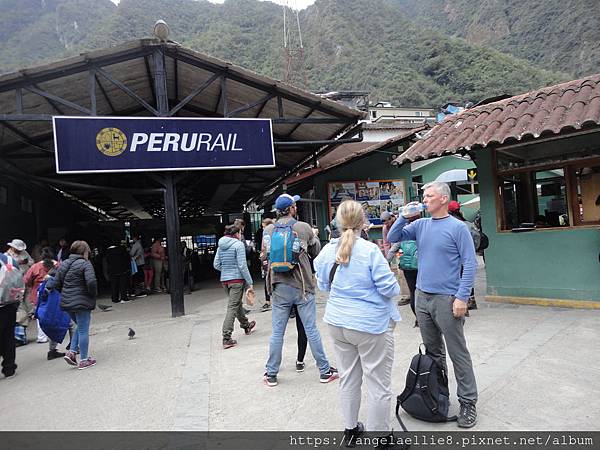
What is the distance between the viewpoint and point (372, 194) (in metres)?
12.9

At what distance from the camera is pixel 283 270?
13.8 ft

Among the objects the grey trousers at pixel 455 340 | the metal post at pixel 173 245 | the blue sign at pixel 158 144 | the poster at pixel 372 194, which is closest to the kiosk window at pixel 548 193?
the blue sign at pixel 158 144

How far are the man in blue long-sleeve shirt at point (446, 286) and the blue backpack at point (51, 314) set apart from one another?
196 inches

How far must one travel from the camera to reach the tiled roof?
19.0 feet

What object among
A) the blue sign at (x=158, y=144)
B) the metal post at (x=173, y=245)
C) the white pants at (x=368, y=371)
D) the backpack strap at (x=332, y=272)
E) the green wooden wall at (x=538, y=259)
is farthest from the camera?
the metal post at (x=173, y=245)

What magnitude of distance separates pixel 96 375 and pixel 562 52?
253ft

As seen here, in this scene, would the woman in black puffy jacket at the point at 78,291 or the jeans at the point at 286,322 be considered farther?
the woman in black puffy jacket at the point at 78,291

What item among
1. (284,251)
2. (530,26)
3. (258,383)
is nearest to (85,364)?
(258,383)

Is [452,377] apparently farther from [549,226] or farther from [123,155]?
[123,155]

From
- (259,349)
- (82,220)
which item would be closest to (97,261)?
(82,220)

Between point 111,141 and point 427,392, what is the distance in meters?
6.77

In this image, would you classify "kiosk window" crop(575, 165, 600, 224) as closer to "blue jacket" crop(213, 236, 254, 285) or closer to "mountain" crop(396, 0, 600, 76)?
"blue jacket" crop(213, 236, 254, 285)

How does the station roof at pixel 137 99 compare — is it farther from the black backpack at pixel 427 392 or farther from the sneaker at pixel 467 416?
the sneaker at pixel 467 416

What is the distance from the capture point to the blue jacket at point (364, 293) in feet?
9.31
